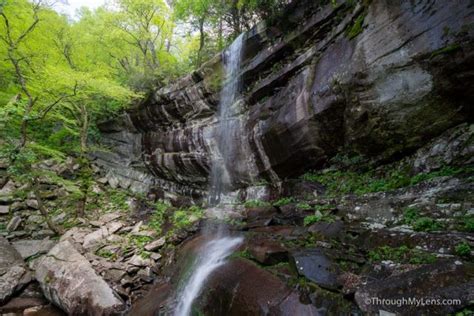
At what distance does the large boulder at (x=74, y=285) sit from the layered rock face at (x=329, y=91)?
17.4 feet

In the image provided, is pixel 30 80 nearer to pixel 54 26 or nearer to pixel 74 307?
pixel 54 26

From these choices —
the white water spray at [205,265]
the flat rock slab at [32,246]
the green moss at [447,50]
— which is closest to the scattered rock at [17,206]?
the flat rock slab at [32,246]

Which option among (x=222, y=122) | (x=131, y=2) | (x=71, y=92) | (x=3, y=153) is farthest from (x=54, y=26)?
(x=222, y=122)

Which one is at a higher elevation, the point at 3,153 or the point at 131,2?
the point at 131,2

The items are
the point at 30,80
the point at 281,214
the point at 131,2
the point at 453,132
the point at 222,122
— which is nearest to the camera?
the point at 453,132

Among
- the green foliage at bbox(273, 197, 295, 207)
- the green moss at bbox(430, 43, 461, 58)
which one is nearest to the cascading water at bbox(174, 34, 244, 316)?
the green foliage at bbox(273, 197, 295, 207)

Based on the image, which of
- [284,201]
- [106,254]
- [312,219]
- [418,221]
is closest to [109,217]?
[106,254]

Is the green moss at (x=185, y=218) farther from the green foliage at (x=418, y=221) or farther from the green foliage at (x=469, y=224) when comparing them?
the green foliage at (x=469, y=224)

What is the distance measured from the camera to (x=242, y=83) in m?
9.49

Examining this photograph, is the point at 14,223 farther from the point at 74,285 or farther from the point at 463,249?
the point at 463,249

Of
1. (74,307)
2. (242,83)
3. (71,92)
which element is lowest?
(74,307)

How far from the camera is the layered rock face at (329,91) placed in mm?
4785

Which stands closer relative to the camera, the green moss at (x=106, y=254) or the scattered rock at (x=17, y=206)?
the green moss at (x=106, y=254)

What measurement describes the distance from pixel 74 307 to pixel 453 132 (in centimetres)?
904
